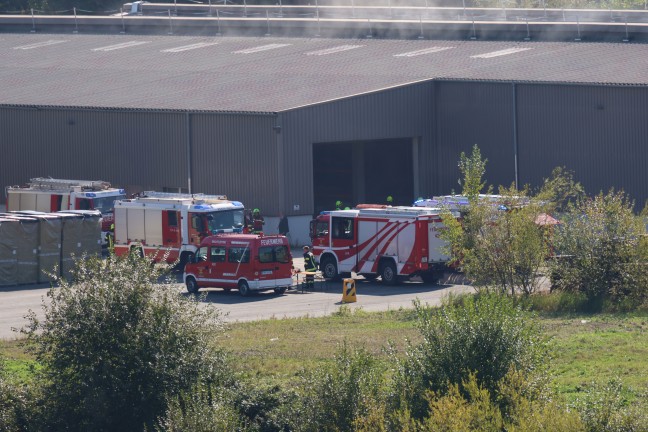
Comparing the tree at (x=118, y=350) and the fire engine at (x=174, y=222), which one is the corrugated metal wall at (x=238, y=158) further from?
the tree at (x=118, y=350)

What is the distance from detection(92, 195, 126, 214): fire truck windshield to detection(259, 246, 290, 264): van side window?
42.0ft

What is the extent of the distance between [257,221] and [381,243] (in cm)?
750

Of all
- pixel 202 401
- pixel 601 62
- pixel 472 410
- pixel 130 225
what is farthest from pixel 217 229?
pixel 472 410

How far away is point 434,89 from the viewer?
53469 millimetres

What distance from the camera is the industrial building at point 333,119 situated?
4862cm

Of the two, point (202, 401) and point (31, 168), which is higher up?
point (31, 168)

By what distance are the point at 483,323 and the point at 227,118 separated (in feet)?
109

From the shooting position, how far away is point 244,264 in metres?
37.3

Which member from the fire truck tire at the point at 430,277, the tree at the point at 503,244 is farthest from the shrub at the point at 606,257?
the fire truck tire at the point at 430,277

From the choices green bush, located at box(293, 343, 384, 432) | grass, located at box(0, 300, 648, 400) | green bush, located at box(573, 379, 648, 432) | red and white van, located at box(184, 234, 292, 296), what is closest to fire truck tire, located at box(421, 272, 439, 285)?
red and white van, located at box(184, 234, 292, 296)

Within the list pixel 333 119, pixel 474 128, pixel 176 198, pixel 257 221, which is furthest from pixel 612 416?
pixel 474 128

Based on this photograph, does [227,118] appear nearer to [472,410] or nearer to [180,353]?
[180,353]

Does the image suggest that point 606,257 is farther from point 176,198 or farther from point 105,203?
point 105,203

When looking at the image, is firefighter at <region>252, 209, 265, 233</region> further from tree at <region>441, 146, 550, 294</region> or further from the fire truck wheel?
tree at <region>441, 146, 550, 294</region>
